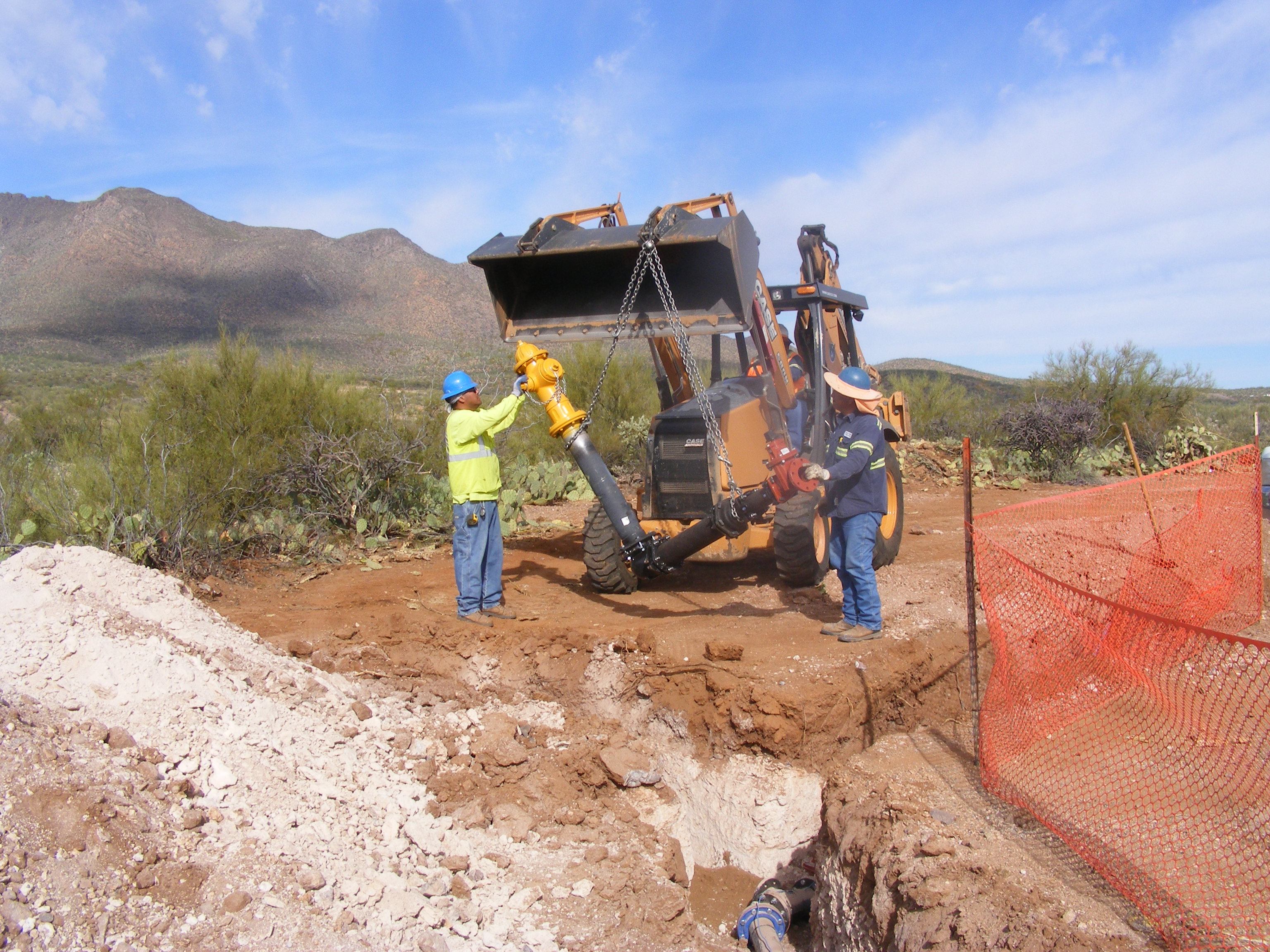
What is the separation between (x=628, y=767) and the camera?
5379mm

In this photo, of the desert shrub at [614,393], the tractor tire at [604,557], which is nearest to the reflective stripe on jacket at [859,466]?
the tractor tire at [604,557]

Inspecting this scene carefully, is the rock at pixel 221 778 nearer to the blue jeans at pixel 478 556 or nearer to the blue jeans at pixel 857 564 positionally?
the blue jeans at pixel 478 556

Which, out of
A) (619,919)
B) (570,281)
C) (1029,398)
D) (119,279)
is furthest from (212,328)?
(619,919)

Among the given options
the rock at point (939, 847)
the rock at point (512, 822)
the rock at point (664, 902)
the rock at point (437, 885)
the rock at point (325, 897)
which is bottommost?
the rock at point (664, 902)

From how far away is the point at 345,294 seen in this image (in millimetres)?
54969

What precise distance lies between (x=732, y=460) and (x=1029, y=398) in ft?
46.0

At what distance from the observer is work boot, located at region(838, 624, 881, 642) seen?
5.82 m

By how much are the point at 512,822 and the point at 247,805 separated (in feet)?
4.74

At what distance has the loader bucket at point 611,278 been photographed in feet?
18.9

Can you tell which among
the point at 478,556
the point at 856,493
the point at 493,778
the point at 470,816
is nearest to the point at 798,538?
the point at 856,493

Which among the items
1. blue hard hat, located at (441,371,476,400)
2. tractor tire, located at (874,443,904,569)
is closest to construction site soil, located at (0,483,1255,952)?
tractor tire, located at (874,443,904,569)

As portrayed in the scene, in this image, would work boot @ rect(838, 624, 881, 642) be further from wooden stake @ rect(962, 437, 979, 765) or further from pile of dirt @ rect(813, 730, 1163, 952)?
wooden stake @ rect(962, 437, 979, 765)

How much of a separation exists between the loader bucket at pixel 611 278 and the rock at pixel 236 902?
4027mm

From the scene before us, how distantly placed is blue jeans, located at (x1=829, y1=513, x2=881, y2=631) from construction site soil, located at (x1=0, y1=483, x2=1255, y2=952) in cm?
23
